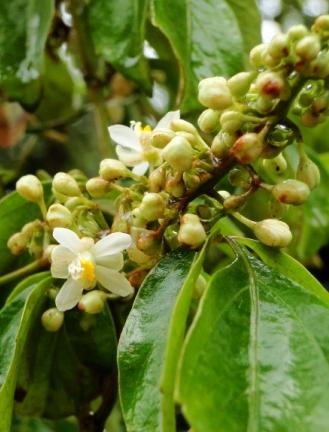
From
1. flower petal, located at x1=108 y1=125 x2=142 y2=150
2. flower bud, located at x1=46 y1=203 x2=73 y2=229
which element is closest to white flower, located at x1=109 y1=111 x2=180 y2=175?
flower petal, located at x1=108 y1=125 x2=142 y2=150

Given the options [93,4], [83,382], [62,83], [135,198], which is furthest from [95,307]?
[62,83]

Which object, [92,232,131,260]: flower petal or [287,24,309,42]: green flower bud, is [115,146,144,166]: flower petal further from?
[287,24,309,42]: green flower bud

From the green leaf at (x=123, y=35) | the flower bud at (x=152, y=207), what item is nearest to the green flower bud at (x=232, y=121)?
the flower bud at (x=152, y=207)

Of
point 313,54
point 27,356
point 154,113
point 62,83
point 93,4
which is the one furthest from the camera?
point 62,83

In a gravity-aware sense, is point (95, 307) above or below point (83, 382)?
above

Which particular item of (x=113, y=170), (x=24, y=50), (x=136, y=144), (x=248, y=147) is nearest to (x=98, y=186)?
(x=113, y=170)

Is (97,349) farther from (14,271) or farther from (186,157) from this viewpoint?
(186,157)

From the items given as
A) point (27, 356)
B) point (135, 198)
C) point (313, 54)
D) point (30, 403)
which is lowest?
point (30, 403)

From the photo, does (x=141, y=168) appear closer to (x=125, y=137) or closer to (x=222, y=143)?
(x=125, y=137)
